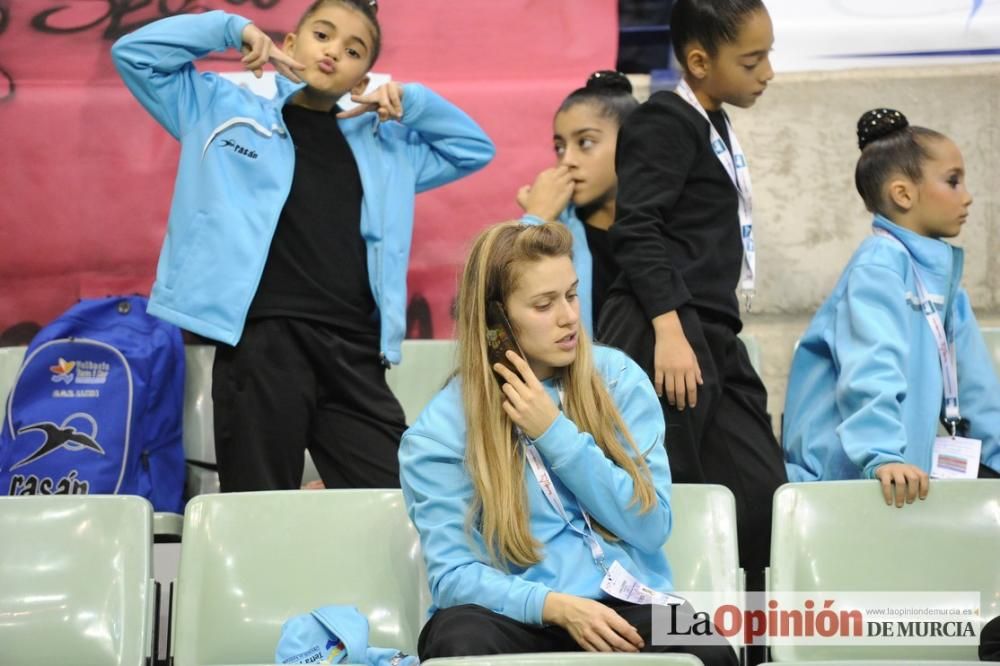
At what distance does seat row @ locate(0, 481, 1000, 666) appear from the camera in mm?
2494

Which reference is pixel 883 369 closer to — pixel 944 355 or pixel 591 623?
pixel 944 355

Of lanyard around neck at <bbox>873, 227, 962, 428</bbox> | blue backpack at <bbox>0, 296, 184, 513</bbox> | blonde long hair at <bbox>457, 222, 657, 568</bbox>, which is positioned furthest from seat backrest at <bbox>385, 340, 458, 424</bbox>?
lanyard around neck at <bbox>873, 227, 962, 428</bbox>

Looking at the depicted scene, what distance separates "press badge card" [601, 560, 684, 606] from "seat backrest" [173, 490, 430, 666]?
415 mm

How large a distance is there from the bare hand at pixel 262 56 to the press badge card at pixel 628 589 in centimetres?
159

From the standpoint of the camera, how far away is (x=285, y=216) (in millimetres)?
3262

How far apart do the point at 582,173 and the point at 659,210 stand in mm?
549

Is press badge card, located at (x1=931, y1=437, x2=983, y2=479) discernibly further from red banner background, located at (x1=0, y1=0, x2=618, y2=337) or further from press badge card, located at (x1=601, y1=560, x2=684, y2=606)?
red banner background, located at (x1=0, y1=0, x2=618, y2=337)

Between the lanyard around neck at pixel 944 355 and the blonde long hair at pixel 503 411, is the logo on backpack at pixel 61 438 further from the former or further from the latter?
the lanyard around neck at pixel 944 355

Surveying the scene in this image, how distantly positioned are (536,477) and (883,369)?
1055 mm

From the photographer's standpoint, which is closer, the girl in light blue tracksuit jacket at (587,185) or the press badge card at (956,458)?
the press badge card at (956,458)

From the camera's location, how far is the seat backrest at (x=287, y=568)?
2494 mm

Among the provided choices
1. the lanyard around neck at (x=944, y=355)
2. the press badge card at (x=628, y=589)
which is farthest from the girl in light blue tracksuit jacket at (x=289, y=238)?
the lanyard around neck at (x=944, y=355)

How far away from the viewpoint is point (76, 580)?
2.54 m

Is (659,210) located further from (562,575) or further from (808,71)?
(808,71)
